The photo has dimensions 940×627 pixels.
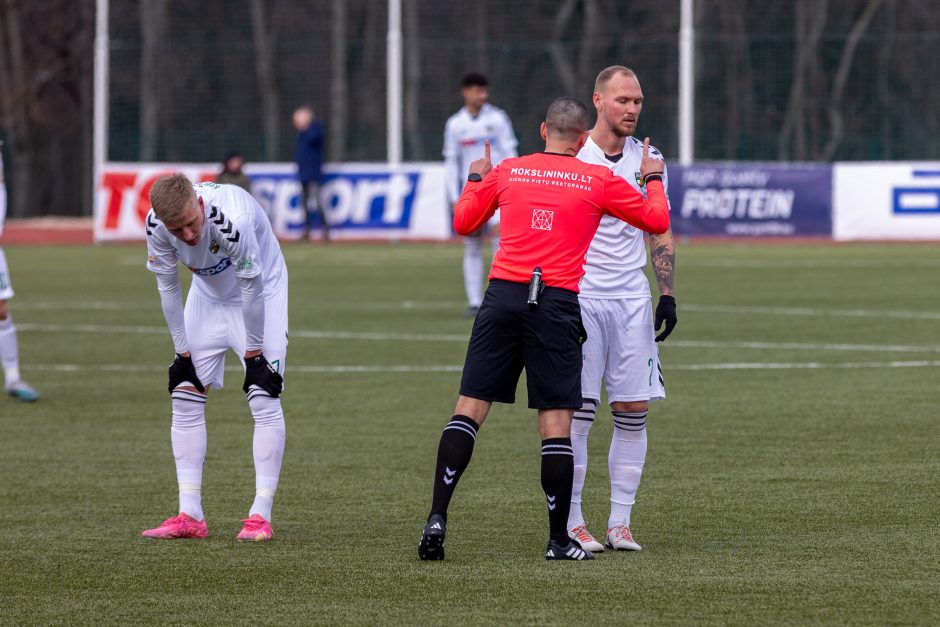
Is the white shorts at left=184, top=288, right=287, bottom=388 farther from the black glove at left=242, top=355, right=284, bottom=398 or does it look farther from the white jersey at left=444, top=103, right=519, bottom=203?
the white jersey at left=444, top=103, right=519, bottom=203

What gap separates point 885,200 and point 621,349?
79.9 feet

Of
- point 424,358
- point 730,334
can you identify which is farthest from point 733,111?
point 424,358

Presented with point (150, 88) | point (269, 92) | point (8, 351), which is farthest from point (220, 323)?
point (269, 92)

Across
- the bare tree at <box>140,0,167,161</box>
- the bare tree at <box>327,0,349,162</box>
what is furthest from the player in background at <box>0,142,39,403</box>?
the bare tree at <box>327,0,349,162</box>

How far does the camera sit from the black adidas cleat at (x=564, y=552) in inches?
270

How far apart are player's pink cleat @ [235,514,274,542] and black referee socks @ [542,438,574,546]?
1321mm

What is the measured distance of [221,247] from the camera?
7270 millimetres

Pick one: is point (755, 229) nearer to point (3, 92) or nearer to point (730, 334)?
point (730, 334)

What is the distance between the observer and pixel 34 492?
877 cm

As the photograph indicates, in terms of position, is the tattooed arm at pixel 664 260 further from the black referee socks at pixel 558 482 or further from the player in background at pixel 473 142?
the player in background at pixel 473 142

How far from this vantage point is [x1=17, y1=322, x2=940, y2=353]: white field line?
1488 centimetres

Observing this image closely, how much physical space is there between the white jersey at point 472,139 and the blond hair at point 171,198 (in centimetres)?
1179

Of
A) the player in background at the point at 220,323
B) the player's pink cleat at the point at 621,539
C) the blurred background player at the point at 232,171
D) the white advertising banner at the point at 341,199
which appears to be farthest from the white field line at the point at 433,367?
the white advertising banner at the point at 341,199

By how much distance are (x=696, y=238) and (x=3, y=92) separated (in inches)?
917
